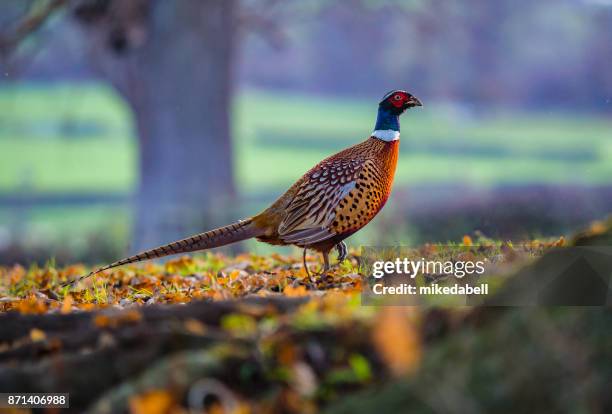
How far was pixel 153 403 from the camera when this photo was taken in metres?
3.20

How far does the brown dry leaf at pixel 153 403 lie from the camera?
3201 millimetres

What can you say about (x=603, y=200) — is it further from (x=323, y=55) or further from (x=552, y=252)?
(x=323, y=55)

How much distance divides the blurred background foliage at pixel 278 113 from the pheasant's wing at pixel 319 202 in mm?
1684

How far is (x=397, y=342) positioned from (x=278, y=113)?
4391 centimetres

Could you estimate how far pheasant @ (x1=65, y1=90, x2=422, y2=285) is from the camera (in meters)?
5.58

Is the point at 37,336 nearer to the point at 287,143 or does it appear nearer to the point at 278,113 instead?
the point at 287,143

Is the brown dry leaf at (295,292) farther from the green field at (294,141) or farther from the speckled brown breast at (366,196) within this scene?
the green field at (294,141)

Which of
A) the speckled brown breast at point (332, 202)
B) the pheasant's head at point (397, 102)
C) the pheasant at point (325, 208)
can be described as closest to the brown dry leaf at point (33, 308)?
the pheasant at point (325, 208)

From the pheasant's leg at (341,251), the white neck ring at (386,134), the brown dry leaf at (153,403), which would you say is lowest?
the brown dry leaf at (153,403)

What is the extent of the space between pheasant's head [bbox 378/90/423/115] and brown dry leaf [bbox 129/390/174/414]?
3203 millimetres

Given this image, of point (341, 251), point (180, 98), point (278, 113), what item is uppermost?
point (278, 113)

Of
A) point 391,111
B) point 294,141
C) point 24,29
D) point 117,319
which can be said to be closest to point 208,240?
point 391,111

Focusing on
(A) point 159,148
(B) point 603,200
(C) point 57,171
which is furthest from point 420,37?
(C) point 57,171

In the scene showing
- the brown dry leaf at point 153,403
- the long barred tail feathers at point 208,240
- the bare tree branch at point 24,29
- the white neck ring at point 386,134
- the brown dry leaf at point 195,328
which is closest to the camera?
the brown dry leaf at point 153,403
